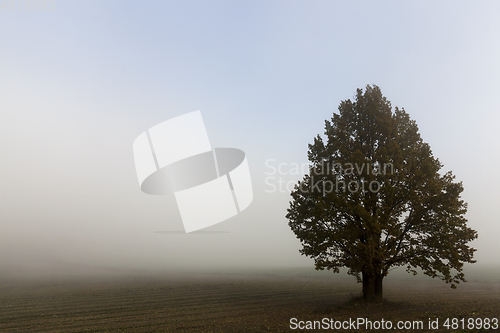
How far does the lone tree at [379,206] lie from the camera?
17.3 meters

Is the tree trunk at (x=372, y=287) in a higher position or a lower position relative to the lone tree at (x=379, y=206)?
lower

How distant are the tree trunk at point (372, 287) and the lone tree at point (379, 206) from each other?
7 centimetres

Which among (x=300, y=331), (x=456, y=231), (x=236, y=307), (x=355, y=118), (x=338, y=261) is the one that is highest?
(x=355, y=118)

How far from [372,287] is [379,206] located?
585cm

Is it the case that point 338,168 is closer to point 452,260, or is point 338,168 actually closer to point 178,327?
point 452,260

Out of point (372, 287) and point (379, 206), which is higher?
point (379, 206)

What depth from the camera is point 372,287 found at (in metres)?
19.0

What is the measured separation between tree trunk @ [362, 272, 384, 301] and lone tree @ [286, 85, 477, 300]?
0.22 feet

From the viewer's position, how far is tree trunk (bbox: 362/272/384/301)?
1880cm

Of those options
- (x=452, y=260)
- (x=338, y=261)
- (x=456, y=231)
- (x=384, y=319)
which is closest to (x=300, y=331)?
(x=384, y=319)

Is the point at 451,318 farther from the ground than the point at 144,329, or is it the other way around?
the point at 451,318

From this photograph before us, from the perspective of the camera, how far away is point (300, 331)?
43.5 feet

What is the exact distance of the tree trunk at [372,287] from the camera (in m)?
18.8

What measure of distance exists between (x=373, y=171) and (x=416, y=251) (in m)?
5.95
